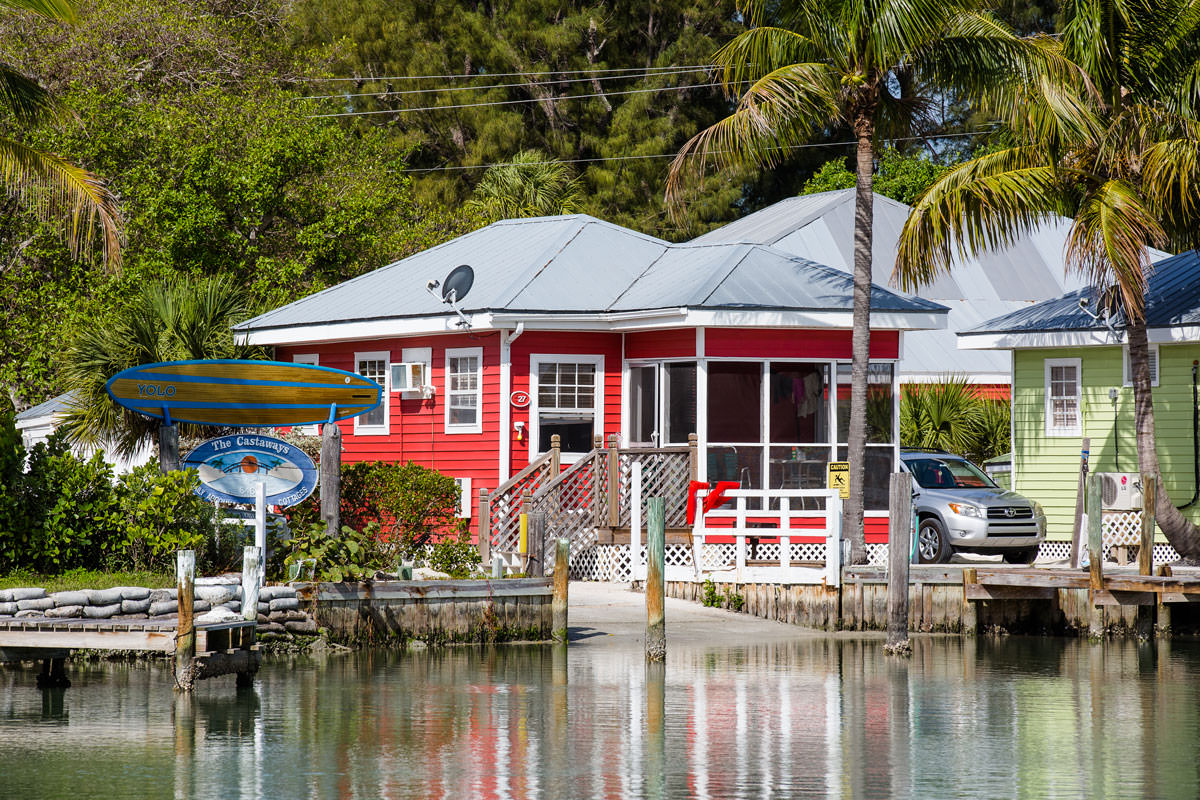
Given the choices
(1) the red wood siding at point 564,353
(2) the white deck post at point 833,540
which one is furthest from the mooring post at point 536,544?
(1) the red wood siding at point 564,353

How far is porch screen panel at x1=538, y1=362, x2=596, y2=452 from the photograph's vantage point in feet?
87.5

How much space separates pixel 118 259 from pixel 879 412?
41.5ft

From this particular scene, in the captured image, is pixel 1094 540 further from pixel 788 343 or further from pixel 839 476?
pixel 788 343

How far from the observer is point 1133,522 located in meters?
27.7

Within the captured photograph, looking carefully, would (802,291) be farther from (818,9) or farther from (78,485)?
(78,485)

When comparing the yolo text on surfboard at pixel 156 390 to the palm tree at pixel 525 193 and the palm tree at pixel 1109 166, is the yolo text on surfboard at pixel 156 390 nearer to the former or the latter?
the palm tree at pixel 1109 166

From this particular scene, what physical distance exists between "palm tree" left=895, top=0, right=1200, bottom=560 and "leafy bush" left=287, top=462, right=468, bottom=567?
7.59 meters

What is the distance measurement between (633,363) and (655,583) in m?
8.61

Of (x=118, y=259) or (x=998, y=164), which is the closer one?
(x=118, y=259)

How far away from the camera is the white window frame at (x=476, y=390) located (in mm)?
26750

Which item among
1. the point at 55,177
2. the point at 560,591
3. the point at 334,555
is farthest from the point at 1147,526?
the point at 55,177

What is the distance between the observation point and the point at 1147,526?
2244cm

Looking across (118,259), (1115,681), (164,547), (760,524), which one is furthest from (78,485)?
(1115,681)

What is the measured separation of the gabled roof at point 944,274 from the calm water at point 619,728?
18.2 m
